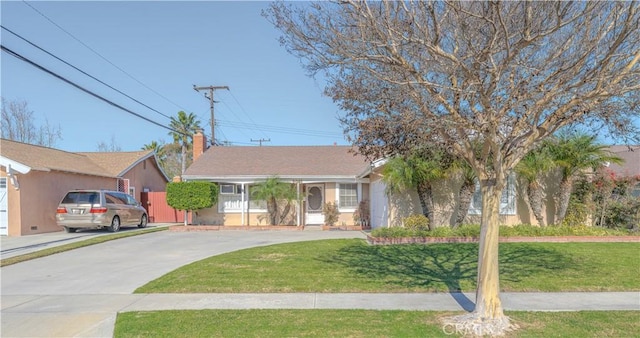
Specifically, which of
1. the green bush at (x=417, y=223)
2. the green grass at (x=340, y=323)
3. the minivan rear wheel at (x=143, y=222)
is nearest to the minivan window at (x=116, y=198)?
the minivan rear wheel at (x=143, y=222)

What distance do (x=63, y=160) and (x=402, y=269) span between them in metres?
19.2

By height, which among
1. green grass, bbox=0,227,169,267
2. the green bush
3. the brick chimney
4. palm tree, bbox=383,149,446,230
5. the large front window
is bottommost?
green grass, bbox=0,227,169,267

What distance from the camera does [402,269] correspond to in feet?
31.7

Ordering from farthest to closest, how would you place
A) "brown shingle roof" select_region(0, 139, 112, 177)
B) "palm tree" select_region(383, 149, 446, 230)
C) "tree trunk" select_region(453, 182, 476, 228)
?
"brown shingle roof" select_region(0, 139, 112, 177), "tree trunk" select_region(453, 182, 476, 228), "palm tree" select_region(383, 149, 446, 230)

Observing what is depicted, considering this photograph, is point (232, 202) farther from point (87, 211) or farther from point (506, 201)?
point (506, 201)

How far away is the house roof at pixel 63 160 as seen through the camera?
17703 millimetres

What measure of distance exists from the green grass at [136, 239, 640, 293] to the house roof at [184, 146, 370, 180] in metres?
8.69

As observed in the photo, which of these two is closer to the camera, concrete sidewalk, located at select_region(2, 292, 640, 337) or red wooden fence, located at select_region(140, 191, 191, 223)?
concrete sidewalk, located at select_region(2, 292, 640, 337)

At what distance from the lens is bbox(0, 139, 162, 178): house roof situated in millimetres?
17703

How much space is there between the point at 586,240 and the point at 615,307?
8.39 m

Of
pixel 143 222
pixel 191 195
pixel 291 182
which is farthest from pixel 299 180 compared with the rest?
pixel 143 222

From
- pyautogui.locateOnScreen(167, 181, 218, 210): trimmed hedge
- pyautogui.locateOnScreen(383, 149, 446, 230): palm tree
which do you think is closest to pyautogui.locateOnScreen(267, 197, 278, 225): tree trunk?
pyautogui.locateOnScreen(167, 181, 218, 210): trimmed hedge

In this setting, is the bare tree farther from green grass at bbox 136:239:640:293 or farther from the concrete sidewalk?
green grass at bbox 136:239:640:293

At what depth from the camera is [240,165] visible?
23.2m
